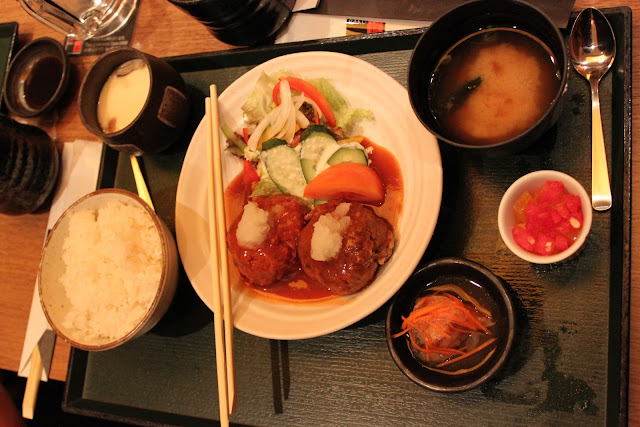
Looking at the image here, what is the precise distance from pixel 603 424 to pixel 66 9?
373 centimetres

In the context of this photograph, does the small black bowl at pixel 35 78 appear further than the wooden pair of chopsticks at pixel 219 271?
Yes

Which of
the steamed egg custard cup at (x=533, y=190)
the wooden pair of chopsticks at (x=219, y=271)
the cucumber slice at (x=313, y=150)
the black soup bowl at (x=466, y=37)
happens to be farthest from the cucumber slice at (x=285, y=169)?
the steamed egg custard cup at (x=533, y=190)

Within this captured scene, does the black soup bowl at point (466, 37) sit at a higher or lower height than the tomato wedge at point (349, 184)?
higher

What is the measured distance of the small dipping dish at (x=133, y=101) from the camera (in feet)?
7.76

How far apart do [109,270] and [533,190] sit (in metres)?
1.98

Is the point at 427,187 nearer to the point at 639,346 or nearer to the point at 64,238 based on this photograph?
the point at 639,346

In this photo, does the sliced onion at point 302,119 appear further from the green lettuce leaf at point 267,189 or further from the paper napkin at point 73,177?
the paper napkin at point 73,177

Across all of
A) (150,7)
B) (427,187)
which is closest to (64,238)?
(150,7)

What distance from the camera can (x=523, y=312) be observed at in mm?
1910

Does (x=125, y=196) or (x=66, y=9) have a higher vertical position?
(x=66, y=9)

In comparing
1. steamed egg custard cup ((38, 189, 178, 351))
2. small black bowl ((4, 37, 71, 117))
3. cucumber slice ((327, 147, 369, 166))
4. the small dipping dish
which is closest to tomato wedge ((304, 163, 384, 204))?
cucumber slice ((327, 147, 369, 166))

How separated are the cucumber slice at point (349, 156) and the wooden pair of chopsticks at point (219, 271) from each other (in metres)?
0.58

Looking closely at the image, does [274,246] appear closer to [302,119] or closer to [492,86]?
[302,119]

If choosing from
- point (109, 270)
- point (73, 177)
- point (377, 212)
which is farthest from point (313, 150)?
point (73, 177)
